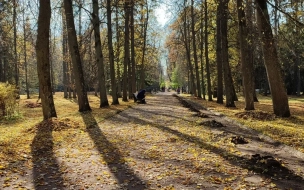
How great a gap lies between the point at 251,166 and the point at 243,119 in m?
6.52

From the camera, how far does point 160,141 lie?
776 centimetres

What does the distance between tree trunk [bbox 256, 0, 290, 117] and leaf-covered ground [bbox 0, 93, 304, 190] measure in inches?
130

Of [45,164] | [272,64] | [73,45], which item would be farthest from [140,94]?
[45,164]

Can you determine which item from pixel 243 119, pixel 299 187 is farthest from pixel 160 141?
pixel 243 119

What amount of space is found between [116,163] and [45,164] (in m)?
1.39

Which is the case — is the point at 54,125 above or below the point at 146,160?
above

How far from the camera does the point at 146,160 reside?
592 centimetres

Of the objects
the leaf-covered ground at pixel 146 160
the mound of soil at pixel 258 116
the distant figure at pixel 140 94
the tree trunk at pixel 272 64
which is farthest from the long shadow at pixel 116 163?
the distant figure at pixel 140 94

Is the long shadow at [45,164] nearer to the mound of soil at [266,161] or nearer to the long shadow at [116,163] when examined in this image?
the long shadow at [116,163]

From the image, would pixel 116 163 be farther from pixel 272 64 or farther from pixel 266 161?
pixel 272 64

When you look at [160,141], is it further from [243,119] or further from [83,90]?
[83,90]

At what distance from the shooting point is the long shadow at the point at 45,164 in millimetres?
4610

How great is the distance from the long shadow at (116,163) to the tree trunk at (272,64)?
7194 mm

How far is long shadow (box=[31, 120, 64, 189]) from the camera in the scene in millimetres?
4610
